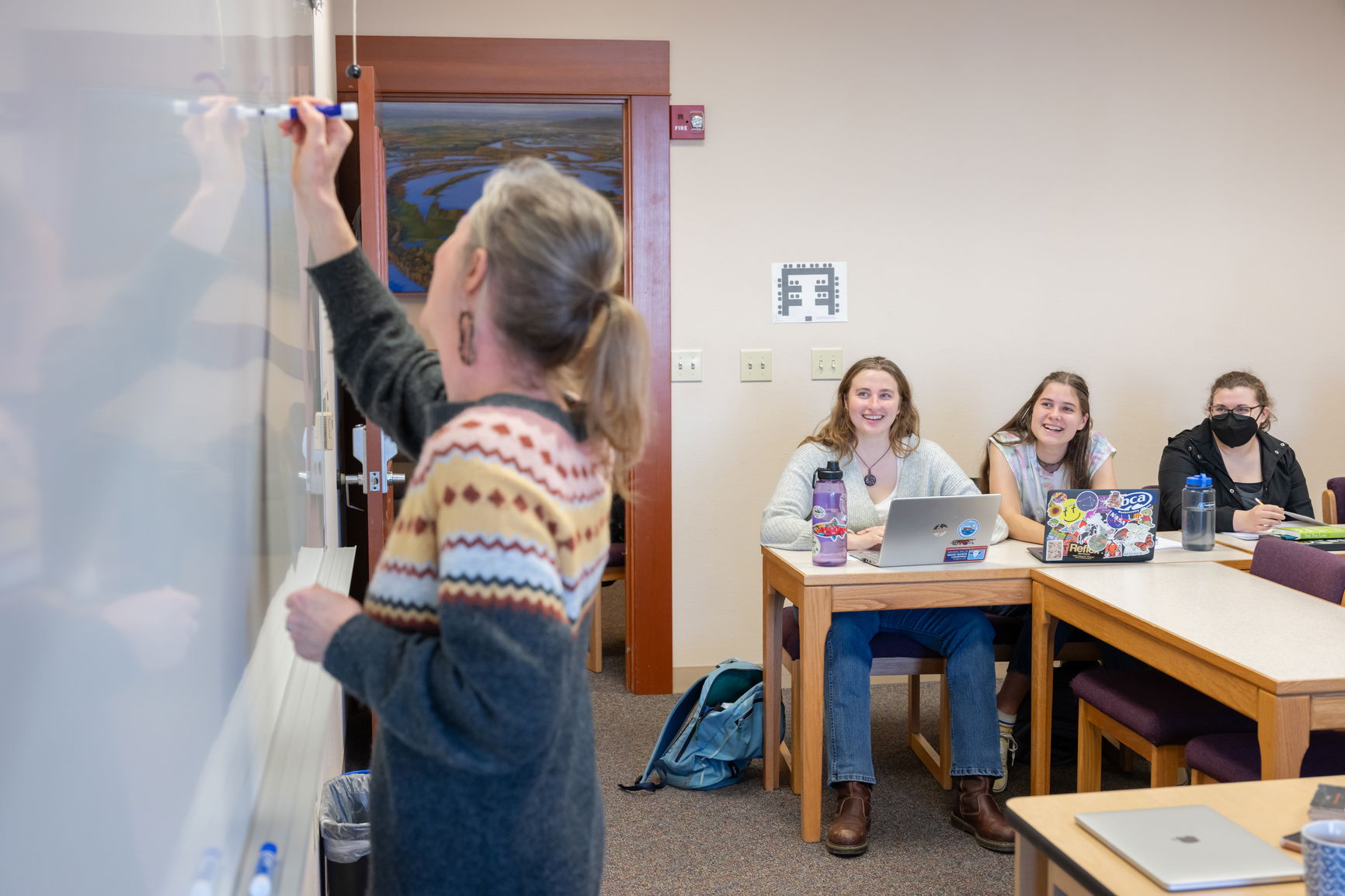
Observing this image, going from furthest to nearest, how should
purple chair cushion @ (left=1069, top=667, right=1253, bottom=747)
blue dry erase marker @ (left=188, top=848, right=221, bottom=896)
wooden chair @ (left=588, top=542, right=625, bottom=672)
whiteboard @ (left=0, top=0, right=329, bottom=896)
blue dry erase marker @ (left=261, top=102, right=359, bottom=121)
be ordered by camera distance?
wooden chair @ (left=588, top=542, right=625, bottom=672) → purple chair cushion @ (left=1069, top=667, right=1253, bottom=747) → blue dry erase marker @ (left=261, top=102, right=359, bottom=121) → blue dry erase marker @ (left=188, top=848, right=221, bottom=896) → whiteboard @ (left=0, top=0, right=329, bottom=896)

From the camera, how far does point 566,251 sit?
2.88ft

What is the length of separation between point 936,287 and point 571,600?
3407 millimetres

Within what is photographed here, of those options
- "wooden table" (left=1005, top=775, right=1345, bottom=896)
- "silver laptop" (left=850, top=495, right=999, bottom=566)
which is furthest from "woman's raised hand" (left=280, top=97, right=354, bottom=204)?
"silver laptop" (left=850, top=495, right=999, bottom=566)

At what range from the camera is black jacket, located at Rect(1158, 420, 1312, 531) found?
3.57m

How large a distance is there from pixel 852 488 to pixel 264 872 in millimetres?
2425

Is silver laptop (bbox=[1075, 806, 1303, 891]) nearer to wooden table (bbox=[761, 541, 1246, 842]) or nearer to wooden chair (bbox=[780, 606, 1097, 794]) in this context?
wooden table (bbox=[761, 541, 1246, 842])

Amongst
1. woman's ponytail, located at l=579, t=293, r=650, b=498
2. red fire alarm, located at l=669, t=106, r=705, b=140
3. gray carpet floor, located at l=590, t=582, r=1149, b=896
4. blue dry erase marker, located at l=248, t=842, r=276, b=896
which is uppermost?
red fire alarm, located at l=669, t=106, r=705, b=140

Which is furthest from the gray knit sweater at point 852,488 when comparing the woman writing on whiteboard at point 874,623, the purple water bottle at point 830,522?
the purple water bottle at point 830,522

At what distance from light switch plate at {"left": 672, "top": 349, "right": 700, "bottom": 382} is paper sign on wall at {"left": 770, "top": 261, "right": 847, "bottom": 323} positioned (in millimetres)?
329

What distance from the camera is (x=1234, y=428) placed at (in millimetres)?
3539

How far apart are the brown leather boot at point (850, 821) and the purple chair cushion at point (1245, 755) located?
803mm

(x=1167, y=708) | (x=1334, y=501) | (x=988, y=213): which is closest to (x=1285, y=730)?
(x=1167, y=708)

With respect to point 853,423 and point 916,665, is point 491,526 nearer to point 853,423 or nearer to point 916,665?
point 916,665

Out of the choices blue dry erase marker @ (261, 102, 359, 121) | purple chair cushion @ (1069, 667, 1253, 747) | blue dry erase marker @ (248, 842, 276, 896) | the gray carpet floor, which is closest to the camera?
blue dry erase marker @ (248, 842, 276, 896)
